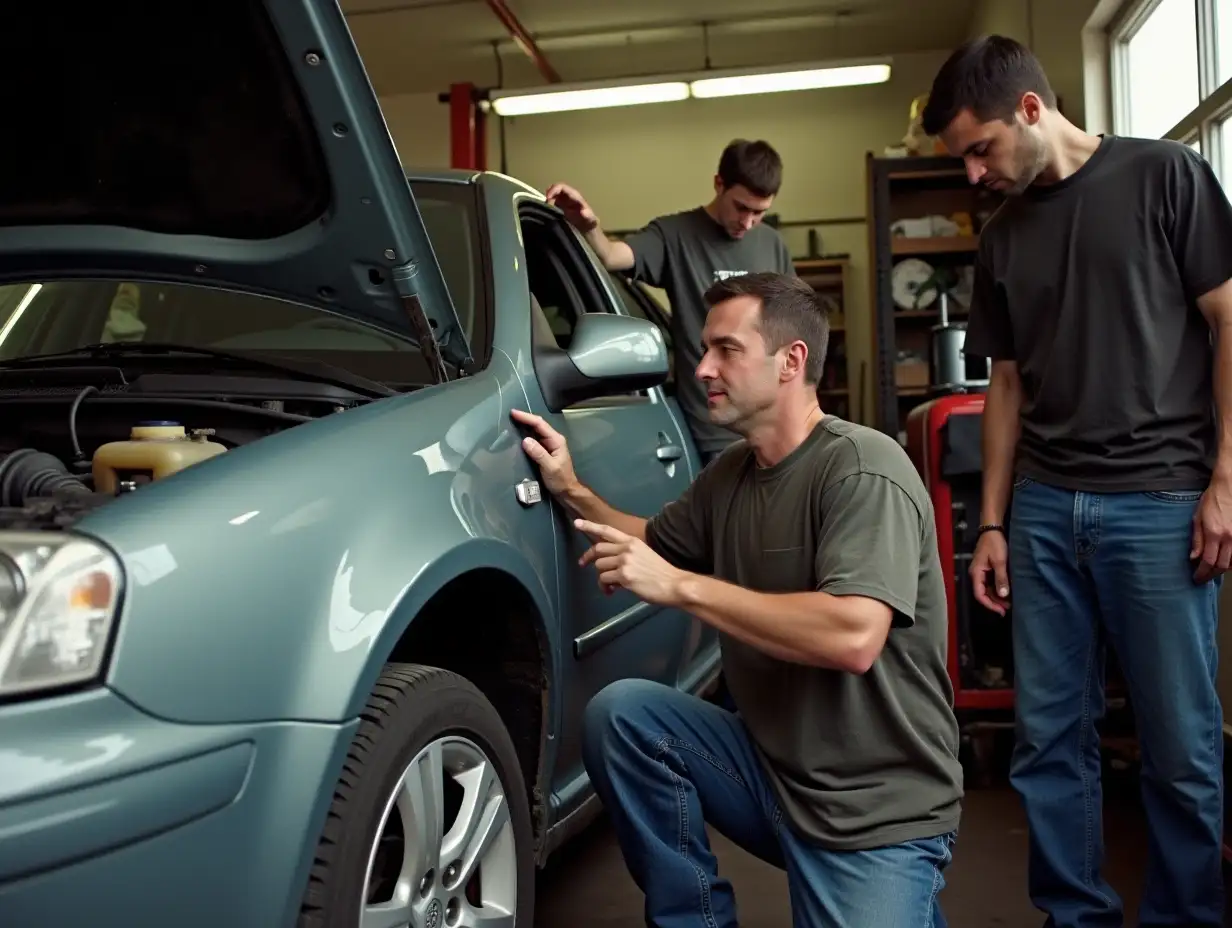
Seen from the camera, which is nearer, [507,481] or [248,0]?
[248,0]

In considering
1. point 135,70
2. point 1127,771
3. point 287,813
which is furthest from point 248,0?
point 1127,771

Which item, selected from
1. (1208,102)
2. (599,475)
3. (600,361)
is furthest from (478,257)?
(1208,102)

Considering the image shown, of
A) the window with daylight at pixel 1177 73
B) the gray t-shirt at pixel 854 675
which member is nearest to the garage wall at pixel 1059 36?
the window with daylight at pixel 1177 73

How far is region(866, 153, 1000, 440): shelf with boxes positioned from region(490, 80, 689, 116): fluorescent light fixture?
248cm

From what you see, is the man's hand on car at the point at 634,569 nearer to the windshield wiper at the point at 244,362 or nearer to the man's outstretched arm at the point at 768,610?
the man's outstretched arm at the point at 768,610

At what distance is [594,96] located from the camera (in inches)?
328

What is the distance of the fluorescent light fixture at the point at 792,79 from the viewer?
25.9 feet

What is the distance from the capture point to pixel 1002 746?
126 inches

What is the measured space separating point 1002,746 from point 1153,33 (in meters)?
2.79

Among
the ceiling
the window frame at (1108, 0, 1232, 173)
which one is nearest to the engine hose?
the window frame at (1108, 0, 1232, 173)

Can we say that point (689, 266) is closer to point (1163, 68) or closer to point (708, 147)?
point (1163, 68)

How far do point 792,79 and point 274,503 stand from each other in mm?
7516

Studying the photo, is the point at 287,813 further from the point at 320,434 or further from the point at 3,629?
the point at 320,434

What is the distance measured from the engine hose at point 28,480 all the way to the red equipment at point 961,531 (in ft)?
7.06
